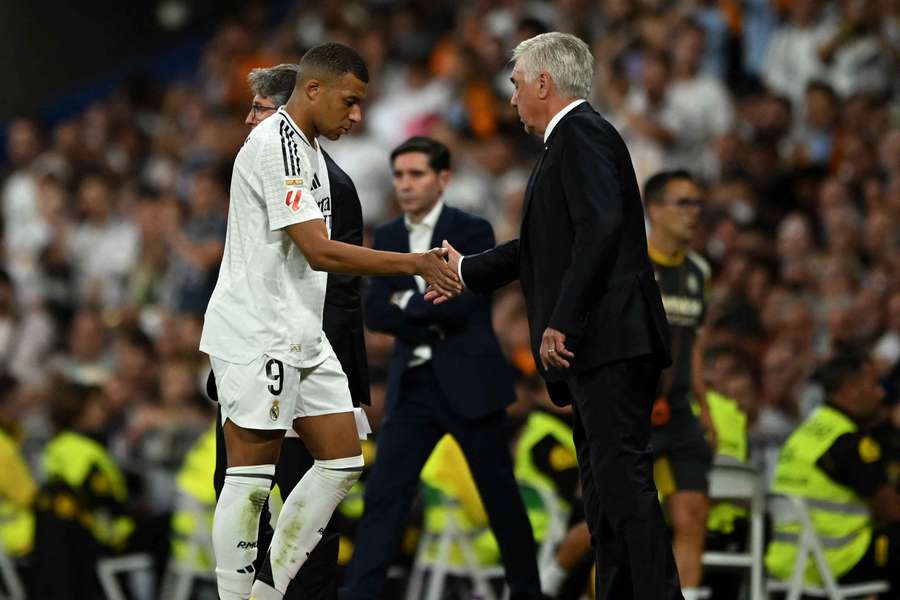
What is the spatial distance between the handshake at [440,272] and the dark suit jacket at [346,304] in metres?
0.38

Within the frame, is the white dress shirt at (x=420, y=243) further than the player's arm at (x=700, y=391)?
No

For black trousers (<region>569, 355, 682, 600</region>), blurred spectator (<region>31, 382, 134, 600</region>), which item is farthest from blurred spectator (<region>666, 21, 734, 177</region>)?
black trousers (<region>569, 355, 682, 600</region>)

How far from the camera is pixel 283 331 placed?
531 cm

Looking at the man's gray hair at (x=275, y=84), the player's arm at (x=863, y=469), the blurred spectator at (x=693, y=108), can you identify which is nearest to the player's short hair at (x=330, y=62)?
the man's gray hair at (x=275, y=84)

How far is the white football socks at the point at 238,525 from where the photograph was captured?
529 centimetres

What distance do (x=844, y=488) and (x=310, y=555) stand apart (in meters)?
3.08

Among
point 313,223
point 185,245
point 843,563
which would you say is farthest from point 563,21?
point 313,223

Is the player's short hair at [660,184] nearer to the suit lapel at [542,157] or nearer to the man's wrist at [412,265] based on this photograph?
the suit lapel at [542,157]

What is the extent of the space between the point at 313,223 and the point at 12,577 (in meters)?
5.20

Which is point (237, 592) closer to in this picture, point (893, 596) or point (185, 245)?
point (893, 596)

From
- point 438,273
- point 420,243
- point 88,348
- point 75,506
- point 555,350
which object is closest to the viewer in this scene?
point 555,350

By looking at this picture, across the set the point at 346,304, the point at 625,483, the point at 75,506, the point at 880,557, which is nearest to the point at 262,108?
the point at 346,304

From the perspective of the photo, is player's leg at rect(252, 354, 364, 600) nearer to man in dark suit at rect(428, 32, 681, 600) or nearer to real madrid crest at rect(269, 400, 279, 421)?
real madrid crest at rect(269, 400, 279, 421)

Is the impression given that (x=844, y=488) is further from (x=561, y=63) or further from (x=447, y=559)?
(x=561, y=63)
